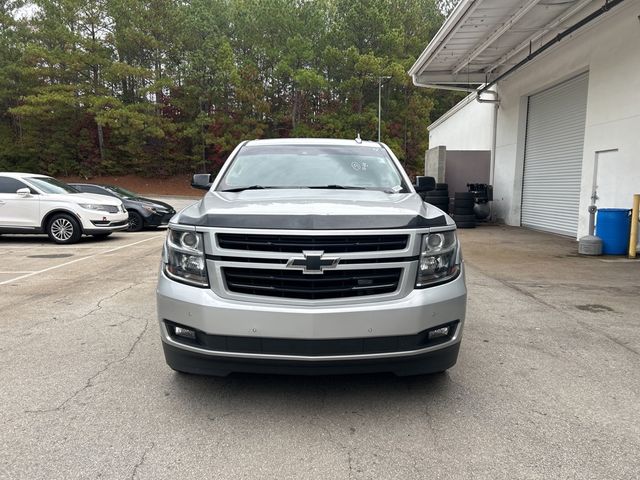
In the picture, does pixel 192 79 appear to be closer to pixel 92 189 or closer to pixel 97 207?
pixel 92 189

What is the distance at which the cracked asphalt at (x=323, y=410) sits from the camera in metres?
2.61

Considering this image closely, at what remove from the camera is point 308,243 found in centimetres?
294

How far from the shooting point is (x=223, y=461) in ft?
8.62

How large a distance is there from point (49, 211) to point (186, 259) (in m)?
10.2

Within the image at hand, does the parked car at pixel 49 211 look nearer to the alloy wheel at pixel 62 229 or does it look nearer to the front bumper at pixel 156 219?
the alloy wheel at pixel 62 229

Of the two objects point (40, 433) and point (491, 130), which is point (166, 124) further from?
point (40, 433)

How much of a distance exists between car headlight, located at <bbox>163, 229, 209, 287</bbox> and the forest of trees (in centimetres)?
4077

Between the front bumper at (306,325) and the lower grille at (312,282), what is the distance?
0.10m

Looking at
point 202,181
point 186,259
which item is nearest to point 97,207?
point 202,181

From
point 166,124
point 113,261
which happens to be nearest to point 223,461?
point 113,261

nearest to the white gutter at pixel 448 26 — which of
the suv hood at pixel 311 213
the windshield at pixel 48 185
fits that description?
the suv hood at pixel 311 213

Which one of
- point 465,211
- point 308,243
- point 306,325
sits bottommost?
point 465,211

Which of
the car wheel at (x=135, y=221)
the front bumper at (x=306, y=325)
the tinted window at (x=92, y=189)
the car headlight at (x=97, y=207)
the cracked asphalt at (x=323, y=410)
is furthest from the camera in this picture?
the tinted window at (x=92, y=189)

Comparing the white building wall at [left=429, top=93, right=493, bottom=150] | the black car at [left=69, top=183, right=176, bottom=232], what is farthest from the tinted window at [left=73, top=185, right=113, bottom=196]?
the white building wall at [left=429, top=93, right=493, bottom=150]
